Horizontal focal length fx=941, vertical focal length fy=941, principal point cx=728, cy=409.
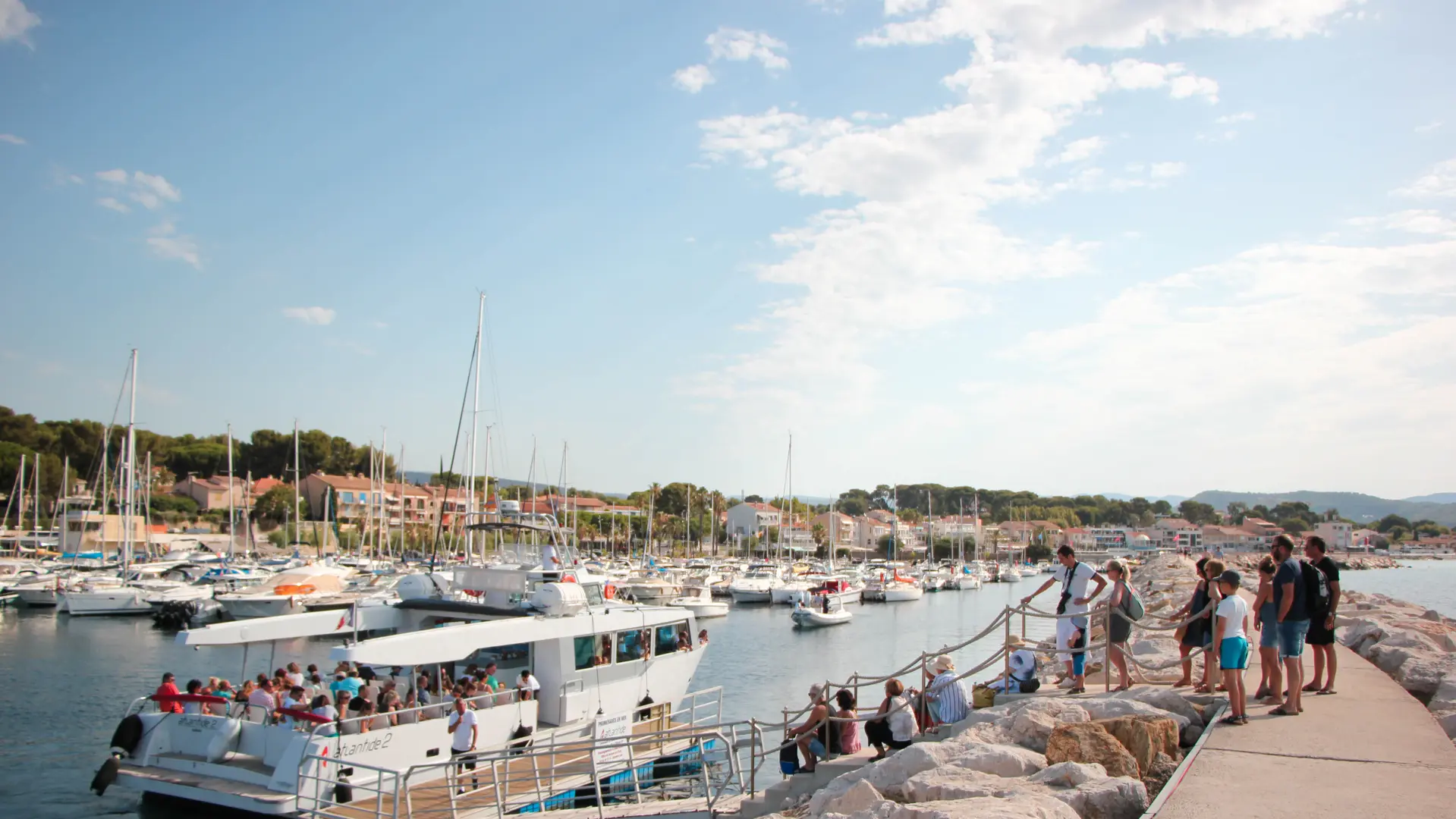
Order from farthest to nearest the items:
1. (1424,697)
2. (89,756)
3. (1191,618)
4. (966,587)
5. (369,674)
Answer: (966,587)
(89,756)
(369,674)
(1424,697)
(1191,618)

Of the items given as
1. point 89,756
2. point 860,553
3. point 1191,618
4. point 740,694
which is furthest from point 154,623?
point 860,553

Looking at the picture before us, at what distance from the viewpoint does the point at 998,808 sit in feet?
22.8

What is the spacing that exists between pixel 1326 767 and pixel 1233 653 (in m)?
1.90

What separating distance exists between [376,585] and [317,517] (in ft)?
210

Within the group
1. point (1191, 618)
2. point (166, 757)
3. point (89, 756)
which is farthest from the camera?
point (89, 756)

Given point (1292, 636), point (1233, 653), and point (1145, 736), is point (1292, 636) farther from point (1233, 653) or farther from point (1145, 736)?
point (1145, 736)

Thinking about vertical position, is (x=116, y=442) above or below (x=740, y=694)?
above

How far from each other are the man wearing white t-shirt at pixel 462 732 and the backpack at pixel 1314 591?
11.5 metres

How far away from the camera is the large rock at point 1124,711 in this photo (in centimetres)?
970

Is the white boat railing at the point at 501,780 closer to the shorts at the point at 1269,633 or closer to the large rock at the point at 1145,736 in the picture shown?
the large rock at the point at 1145,736

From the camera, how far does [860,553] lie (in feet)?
488

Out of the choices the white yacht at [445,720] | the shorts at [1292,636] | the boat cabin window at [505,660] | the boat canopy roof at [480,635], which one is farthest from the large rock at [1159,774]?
the boat cabin window at [505,660]

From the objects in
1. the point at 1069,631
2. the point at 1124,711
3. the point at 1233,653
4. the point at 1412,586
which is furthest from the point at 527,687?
the point at 1412,586

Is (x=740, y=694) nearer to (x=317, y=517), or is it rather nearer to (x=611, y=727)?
(x=611, y=727)
